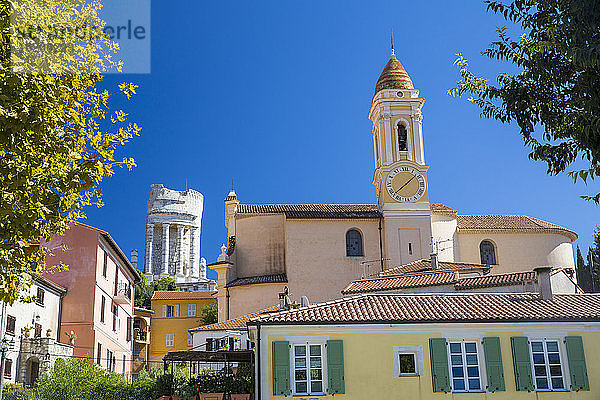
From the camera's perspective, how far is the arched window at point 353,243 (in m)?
47.8

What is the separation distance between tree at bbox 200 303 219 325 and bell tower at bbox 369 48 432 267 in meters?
18.6

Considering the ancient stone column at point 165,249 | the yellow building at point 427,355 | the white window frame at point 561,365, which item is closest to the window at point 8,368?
the yellow building at point 427,355

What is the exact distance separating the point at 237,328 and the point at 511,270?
23647 millimetres

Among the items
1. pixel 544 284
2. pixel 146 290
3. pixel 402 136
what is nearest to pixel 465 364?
pixel 544 284

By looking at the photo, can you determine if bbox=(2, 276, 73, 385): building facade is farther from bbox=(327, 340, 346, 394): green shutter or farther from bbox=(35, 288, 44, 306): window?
bbox=(327, 340, 346, 394): green shutter

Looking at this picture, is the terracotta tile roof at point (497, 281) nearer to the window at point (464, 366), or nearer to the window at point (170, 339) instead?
the window at point (464, 366)

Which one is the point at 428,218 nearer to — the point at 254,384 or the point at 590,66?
the point at 254,384

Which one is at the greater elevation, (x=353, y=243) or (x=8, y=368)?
(x=353, y=243)

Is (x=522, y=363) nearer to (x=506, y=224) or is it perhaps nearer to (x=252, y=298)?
(x=252, y=298)

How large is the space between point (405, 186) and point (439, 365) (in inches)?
1121

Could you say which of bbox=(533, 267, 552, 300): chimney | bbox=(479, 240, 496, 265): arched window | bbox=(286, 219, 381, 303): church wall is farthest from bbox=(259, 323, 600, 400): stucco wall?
bbox=(479, 240, 496, 265): arched window

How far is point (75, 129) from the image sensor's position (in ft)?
30.6

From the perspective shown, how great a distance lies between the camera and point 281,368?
20984 mm

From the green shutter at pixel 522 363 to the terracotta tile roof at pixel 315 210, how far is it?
26.5 metres
